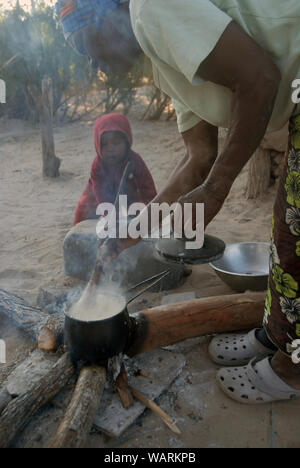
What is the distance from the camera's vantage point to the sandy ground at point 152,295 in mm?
1692

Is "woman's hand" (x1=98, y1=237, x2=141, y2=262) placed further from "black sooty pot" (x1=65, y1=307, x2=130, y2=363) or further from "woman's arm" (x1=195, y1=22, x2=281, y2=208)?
"woman's arm" (x1=195, y1=22, x2=281, y2=208)

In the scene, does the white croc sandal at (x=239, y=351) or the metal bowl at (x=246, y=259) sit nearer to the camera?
the white croc sandal at (x=239, y=351)

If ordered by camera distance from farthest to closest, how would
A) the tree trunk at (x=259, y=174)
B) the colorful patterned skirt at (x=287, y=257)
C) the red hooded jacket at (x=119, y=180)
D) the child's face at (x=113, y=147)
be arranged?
1. the tree trunk at (x=259, y=174)
2. the red hooded jacket at (x=119, y=180)
3. the child's face at (x=113, y=147)
4. the colorful patterned skirt at (x=287, y=257)

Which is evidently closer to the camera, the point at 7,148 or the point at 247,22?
the point at 247,22

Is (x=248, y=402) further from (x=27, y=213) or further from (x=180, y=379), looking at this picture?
(x=27, y=213)

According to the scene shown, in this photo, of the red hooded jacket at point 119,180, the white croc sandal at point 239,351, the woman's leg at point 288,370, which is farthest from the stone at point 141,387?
the red hooded jacket at point 119,180

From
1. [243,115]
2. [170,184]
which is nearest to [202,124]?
[170,184]

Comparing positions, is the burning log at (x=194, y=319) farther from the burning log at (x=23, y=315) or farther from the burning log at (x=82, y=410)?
the burning log at (x=23, y=315)

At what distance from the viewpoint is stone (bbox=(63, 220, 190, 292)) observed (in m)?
3.01

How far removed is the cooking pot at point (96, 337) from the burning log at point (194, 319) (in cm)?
21

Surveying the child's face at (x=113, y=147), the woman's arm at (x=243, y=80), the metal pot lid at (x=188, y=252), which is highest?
the woman's arm at (x=243, y=80)

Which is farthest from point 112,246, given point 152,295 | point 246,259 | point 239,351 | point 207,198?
point 246,259

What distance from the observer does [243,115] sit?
1294 millimetres

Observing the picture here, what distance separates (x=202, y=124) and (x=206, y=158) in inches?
7.0
